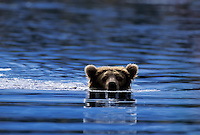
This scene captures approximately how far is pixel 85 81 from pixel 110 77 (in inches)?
103

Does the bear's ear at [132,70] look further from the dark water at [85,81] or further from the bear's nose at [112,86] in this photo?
the bear's nose at [112,86]

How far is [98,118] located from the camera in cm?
1180

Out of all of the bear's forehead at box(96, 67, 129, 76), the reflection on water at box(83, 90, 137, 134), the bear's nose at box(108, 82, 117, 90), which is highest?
the bear's forehead at box(96, 67, 129, 76)

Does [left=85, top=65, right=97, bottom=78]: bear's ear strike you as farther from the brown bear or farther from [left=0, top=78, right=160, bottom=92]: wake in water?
[left=0, top=78, right=160, bottom=92]: wake in water

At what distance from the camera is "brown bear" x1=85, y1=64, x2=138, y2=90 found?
634 inches

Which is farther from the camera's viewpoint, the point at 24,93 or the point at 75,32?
the point at 75,32

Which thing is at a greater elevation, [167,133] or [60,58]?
[60,58]

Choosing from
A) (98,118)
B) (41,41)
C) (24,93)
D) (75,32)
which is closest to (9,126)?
(98,118)

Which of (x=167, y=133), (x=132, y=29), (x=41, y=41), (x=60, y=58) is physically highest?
(x=132, y=29)

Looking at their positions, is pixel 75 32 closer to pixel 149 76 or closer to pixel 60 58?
pixel 60 58

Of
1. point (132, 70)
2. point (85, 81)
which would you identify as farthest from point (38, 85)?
point (132, 70)

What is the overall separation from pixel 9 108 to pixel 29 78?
18.8ft

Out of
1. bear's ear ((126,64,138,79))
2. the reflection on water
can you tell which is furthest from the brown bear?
the reflection on water

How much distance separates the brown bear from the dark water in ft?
1.47
